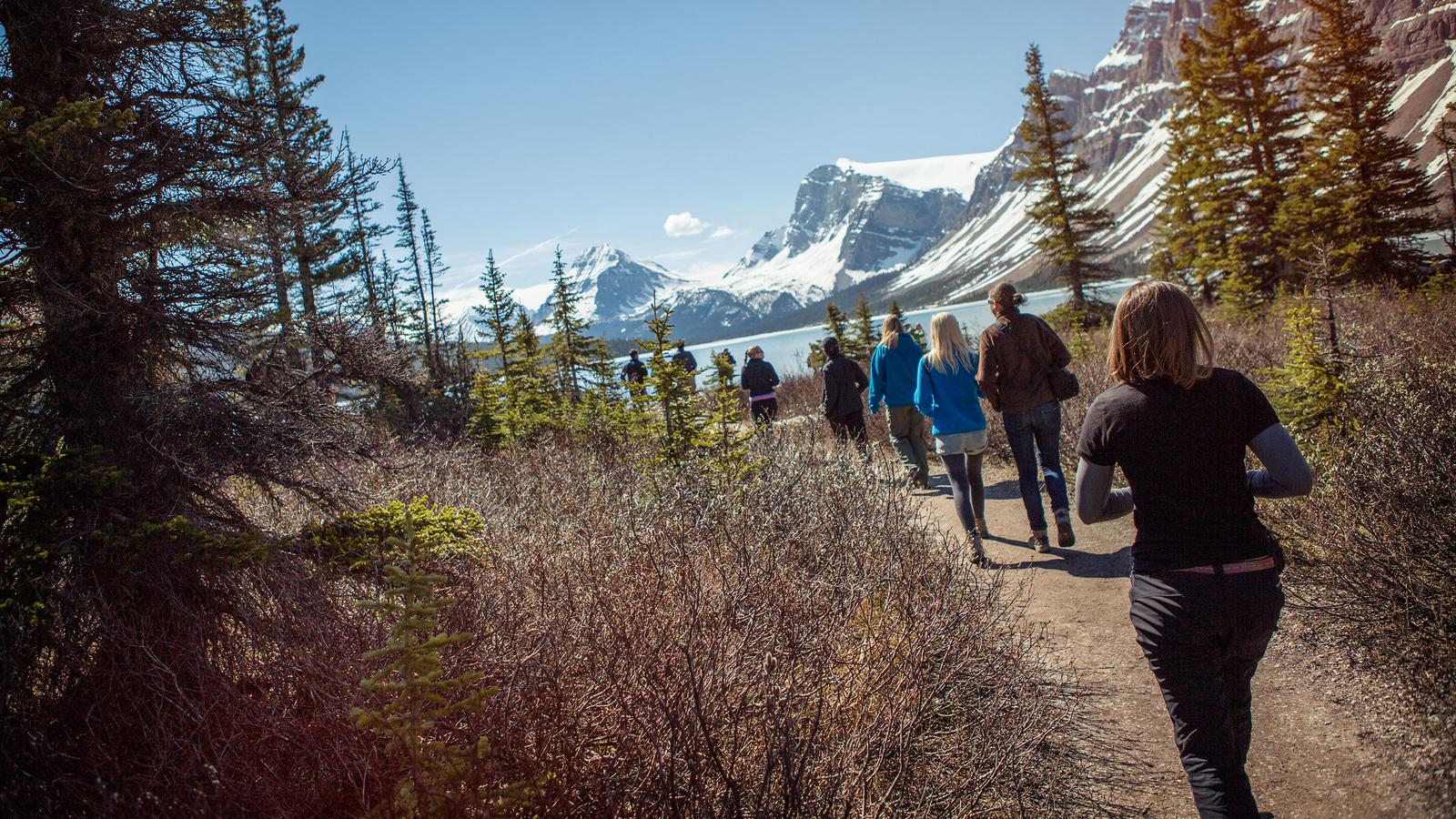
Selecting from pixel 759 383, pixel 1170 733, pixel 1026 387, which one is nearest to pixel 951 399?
pixel 1026 387

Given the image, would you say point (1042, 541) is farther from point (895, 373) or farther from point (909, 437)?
point (909, 437)

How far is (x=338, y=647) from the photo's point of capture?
2.79 metres

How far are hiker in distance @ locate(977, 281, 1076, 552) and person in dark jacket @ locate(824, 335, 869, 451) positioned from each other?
153 inches

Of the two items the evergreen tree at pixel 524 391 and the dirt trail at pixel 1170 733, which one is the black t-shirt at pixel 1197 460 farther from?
the evergreen tree at pixel 524 391

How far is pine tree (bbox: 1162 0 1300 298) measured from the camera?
64.4ft

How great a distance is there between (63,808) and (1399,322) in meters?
13.2

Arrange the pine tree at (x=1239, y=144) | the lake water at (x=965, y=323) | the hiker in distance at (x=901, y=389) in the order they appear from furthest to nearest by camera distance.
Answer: the lake water at (x=965, y=323) → the pine tree at (x=1239, y=144) → the hiker in distance at (x=901, y=389)

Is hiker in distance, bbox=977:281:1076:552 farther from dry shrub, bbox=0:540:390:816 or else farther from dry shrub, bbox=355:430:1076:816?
dry shrub, bbox=0:540:390:816

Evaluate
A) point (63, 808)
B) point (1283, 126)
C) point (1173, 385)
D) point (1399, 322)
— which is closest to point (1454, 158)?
point (1283, 126)

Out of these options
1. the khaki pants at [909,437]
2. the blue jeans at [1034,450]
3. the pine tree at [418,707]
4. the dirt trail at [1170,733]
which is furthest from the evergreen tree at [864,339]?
the pine tree at [418,707]

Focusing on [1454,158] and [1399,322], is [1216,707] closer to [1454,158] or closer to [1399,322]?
[1399,322]

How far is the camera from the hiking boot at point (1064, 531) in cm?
577

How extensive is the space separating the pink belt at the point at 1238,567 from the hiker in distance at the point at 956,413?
3550 mm

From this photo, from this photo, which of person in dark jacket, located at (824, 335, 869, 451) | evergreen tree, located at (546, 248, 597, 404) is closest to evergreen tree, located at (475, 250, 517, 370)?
evergreen tree, located at (546, 248, 597, 404)
